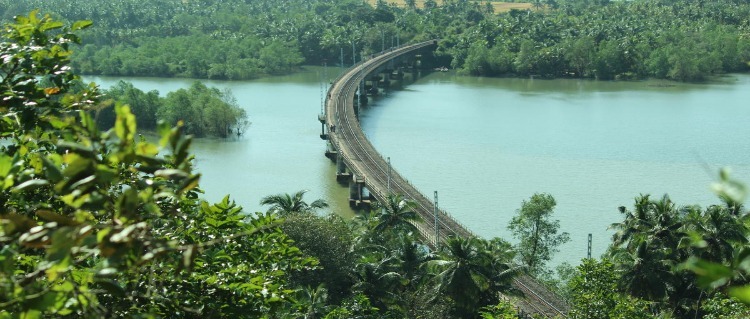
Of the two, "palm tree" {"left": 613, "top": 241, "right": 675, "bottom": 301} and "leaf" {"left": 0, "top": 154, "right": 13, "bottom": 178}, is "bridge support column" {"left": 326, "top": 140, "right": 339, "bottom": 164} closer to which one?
"palm tree" {"left": 613, "top": 241, "right": 675, "bottom": 301}

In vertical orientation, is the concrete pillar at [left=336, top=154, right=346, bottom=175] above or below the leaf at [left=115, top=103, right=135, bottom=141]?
below

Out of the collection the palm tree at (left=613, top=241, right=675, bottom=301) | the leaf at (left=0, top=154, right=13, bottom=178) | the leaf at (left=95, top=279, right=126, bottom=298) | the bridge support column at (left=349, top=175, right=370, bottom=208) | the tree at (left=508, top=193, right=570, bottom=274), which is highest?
the leaf at (left=0, top=154, right=13, bottom=178)

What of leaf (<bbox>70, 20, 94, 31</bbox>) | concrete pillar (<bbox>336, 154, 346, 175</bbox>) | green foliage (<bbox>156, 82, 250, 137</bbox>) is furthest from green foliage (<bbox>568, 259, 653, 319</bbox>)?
green foliage (<bbox>156, 82, 250, 137</bbox>)

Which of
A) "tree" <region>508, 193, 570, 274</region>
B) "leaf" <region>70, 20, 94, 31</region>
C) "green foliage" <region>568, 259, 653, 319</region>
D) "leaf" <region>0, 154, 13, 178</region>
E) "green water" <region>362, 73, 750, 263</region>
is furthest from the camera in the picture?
"green water" <region>362, 73, 750, 263</region>

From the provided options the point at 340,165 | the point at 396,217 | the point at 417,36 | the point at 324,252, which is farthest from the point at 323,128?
the point at 417,36

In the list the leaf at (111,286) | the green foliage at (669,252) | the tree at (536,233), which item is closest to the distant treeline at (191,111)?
the tree at (536,233)

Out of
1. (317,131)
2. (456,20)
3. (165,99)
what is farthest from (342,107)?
(456,20)

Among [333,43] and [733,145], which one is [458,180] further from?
[333,43]
